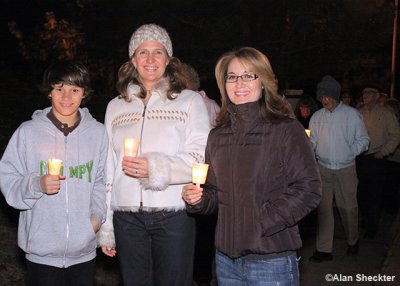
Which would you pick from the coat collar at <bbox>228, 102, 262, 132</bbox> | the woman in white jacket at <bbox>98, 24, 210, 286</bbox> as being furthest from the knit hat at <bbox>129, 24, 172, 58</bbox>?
the coat collar at <bbox>228, 102, 262, 132</bbox>

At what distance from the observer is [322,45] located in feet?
58.3

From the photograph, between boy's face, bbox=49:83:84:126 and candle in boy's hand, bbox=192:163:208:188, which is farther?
boy's face, bbox=49:83:84:126

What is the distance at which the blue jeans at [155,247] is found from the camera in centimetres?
427

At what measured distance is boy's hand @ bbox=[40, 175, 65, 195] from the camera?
3793 mm

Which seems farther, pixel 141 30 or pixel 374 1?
pixel 374 1

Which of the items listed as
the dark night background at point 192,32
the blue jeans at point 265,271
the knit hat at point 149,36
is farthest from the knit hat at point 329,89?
the dark night background at point 192,32

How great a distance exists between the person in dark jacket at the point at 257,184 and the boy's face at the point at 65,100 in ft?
3.86

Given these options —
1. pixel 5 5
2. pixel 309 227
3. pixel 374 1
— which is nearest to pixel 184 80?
pixel 309 227

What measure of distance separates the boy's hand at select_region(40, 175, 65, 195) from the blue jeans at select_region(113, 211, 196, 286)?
701 mm

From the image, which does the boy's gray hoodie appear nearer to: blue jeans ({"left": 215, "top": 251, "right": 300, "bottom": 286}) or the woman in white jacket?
the woman in white jacket

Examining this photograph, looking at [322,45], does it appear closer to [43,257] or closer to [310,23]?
[310,23]

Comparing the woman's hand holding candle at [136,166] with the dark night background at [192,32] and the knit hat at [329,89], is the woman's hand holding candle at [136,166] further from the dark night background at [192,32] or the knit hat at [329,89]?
the dark night background at [192,32]

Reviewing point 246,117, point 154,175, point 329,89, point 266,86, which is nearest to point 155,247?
point 154,175

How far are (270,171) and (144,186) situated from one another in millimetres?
1102
